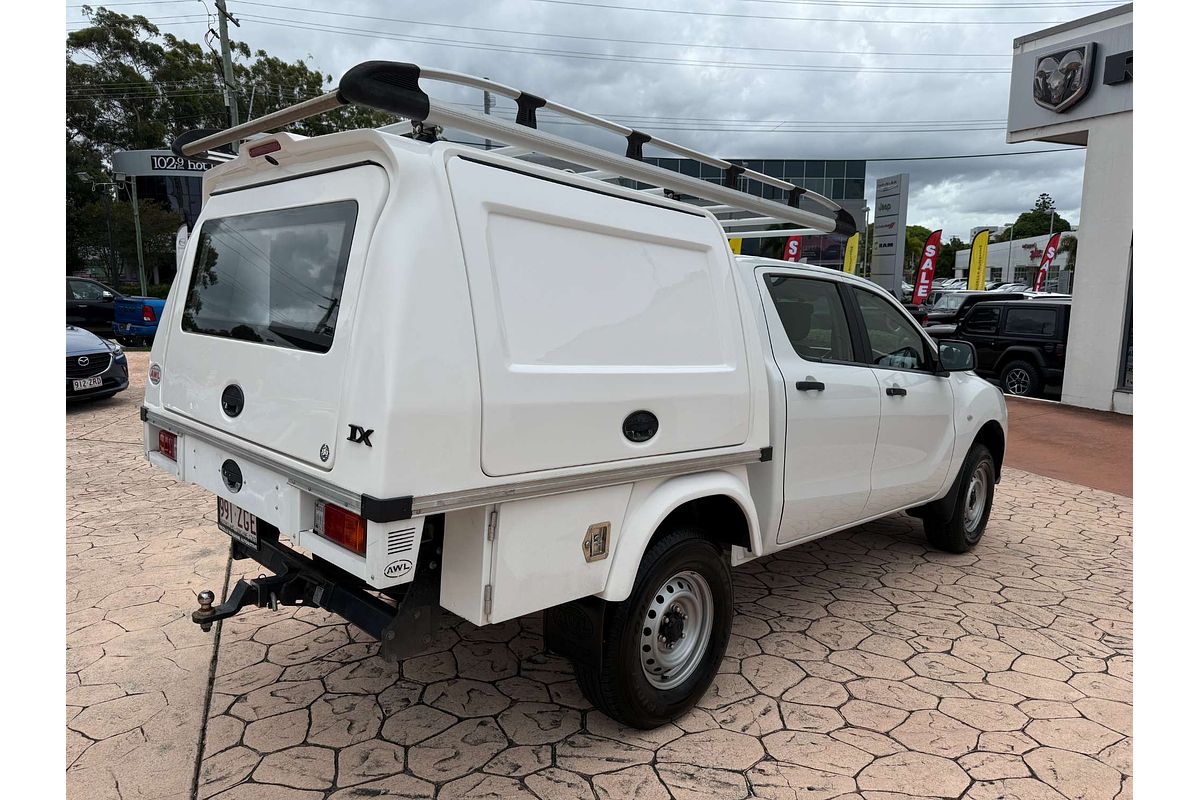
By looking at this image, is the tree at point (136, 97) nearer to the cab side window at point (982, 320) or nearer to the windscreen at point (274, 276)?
the cab side window at point (982, 320)

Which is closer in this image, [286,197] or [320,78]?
[286,197]

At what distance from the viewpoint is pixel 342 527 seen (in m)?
2.36

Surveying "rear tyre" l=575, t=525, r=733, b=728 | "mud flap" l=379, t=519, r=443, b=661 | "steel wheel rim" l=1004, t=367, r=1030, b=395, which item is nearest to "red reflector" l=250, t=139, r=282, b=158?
"mud flap" l=379, t=519, r=443, b=661

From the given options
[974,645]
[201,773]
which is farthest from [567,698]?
[974,645]

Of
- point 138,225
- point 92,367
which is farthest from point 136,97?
point 92,367

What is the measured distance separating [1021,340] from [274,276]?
1333 centimetres

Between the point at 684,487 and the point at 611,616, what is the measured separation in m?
0.56

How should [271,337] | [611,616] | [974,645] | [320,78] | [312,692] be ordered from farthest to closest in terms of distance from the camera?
[320,78] < [974,645] < [312,692] < [611,616] < [271,337]

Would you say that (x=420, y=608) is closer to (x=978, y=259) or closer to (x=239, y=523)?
(x=239, y=523)

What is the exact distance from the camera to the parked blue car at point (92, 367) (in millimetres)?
9266

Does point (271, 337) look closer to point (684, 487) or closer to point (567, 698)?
point (684, 487)

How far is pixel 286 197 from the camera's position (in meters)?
2.79

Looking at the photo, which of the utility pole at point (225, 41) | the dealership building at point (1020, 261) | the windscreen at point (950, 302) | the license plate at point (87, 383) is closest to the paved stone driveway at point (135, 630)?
the license plate at point (87, 383)

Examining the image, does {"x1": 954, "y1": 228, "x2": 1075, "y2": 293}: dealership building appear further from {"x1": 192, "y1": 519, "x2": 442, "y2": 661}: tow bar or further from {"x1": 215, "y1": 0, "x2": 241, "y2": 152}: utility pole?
{"x1": 192, "y1": 519, "x2": 442, "y2": 661}: tow bar
